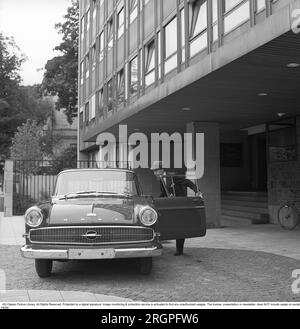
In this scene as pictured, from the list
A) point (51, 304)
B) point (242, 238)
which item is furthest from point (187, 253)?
point (51, 304)

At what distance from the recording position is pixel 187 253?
31.9 feet

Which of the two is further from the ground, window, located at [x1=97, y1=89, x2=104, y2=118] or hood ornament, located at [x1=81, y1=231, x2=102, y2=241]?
window, located at [x1=97, y1=89, x2=104, y2=118]

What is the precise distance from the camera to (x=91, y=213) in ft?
22.9

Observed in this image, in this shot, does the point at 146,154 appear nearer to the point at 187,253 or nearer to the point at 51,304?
the point at 187,253

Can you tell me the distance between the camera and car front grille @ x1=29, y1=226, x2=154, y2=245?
682 cm

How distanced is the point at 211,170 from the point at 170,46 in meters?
4.05

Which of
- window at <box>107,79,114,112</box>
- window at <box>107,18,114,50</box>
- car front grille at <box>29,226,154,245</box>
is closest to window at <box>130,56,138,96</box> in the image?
window at <box>107,79,114,112</box>

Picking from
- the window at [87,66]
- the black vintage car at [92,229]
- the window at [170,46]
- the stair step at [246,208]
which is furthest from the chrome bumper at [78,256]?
the window at [87,66]

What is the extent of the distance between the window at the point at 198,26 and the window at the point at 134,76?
5702mm

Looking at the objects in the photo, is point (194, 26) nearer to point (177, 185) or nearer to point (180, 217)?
point (177, 185)

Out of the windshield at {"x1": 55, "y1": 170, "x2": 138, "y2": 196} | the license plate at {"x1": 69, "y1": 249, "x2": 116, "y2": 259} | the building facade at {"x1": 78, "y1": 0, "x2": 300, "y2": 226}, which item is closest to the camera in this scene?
the license plate at {"x1": 69, "y1": 249, "x2": 116, "y2": 259}

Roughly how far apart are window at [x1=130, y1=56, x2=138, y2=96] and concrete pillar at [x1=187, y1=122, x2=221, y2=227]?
14.5ft

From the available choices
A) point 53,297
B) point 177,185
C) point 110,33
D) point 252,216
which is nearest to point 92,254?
point 53,297

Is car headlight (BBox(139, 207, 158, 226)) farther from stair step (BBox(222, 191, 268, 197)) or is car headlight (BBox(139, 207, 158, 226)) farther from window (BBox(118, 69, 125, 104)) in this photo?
window (BBox(118, 69, 125, 104))
